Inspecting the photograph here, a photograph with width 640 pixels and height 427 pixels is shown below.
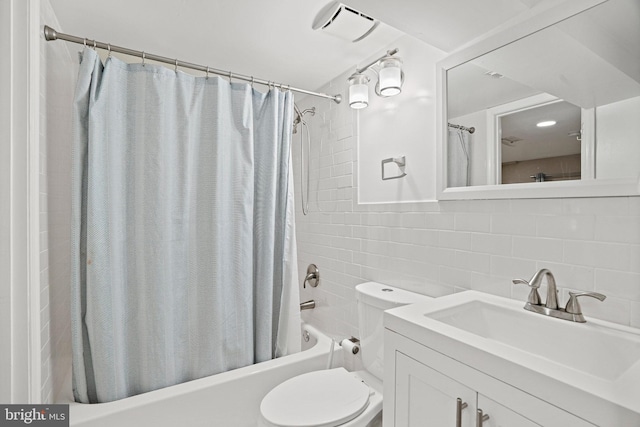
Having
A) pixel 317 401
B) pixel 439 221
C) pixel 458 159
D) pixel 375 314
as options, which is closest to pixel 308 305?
pixel 375 314

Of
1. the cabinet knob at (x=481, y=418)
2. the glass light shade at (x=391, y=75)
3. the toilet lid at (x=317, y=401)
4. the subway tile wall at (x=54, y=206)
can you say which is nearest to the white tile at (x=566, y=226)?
the cabinet knob at (x=481, y=418)

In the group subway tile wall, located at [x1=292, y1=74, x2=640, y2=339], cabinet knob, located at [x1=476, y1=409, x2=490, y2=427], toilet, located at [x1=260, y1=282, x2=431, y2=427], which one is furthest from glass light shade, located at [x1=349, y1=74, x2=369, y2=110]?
cabinet knob, located at [x1=476, y1=409, x2=490, y2=427]

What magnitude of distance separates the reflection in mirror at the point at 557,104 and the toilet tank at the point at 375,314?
58 centimetres

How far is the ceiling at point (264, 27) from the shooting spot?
1.09 metres

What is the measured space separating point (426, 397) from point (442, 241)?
728mm

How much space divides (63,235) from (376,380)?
173cm

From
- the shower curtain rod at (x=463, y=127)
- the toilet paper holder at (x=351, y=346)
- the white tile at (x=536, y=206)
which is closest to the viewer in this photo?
the white tile at (x=536, y=206)

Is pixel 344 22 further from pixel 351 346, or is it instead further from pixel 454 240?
pixel 351 346

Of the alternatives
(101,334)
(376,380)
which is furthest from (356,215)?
(101,334)

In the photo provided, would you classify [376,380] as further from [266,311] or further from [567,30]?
[567,30]

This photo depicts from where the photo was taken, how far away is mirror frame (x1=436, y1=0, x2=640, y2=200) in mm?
933

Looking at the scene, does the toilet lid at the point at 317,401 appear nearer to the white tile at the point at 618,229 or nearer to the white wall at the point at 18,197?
the white wall at the point at 18,197

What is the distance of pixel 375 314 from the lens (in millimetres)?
1479

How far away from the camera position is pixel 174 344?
1490mm
